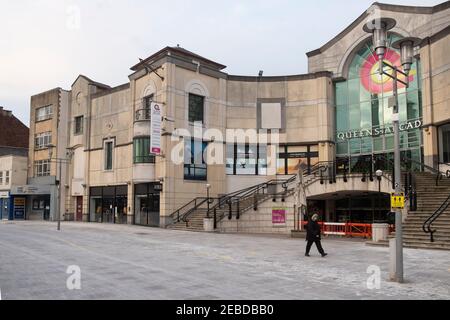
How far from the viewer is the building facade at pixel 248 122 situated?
31.7m

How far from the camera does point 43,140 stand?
47.0m

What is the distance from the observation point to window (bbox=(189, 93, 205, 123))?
34.1m

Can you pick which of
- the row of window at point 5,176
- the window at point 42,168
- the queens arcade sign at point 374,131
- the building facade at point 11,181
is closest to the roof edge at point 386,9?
the queens arcade sign at point 374,131

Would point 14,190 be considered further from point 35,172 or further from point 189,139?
point 189,139

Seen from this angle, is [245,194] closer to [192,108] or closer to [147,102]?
[192,108]

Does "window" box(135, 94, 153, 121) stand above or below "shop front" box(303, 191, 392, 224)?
Answer: above

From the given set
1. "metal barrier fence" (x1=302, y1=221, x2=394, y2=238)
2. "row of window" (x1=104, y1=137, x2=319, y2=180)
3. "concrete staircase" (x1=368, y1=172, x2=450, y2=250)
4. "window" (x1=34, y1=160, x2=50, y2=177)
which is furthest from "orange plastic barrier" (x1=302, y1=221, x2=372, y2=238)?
"window" (x1=34, y1=160, x2=50, y2=177)

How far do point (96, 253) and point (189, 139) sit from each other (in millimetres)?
18791

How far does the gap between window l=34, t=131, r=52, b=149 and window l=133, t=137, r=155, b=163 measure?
16474mm

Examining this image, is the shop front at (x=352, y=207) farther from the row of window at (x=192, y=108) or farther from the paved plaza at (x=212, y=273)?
the paved plaza at (x=212, y=273)

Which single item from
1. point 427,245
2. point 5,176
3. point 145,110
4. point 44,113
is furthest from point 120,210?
point 427,245

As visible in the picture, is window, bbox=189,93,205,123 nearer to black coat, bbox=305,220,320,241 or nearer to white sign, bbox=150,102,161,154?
white sign, bbox=150,102,161,154

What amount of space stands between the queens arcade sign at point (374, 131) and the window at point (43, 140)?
1151 inches
